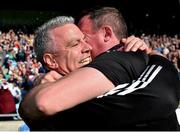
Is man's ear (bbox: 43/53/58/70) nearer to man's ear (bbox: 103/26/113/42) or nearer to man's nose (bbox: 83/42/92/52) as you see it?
man's nose (bbox: 83/42/92/52)

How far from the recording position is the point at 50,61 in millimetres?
2021

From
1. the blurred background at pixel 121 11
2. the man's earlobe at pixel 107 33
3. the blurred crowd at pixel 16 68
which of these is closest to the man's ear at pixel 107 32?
the man's earlobe at pixel 107 33

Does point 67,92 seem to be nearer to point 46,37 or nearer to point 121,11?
point 46,37

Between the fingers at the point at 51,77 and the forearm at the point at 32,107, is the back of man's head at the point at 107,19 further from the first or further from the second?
the forearm at the point at 32,107

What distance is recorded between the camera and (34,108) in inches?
66.3

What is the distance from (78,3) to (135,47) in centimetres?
2456

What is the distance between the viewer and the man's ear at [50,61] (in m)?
A: 2.01

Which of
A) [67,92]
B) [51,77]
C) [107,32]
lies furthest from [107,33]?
[67,92]

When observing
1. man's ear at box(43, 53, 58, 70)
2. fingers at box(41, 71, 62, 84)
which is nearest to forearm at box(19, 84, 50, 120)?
fingers at box(41, 71, 62, 84)

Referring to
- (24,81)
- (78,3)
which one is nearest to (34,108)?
(24,81)

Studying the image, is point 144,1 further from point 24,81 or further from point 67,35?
point 67,35

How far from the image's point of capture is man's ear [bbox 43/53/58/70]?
6.59 ft

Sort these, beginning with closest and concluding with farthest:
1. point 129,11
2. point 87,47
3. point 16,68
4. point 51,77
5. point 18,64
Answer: point 51,77 < point 87,47 < point 16,68 < point 18,64 < point 129,11

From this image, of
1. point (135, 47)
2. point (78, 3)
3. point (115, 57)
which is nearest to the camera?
point (115, 57)
